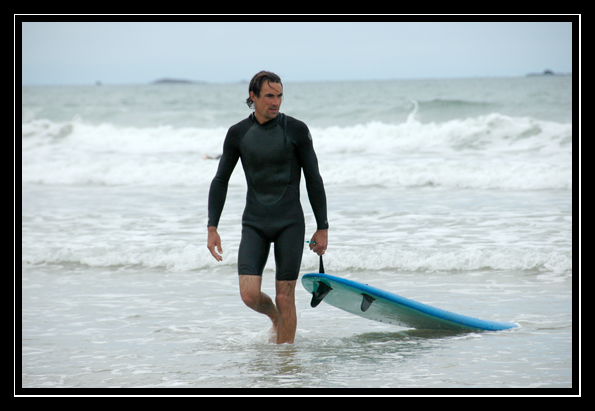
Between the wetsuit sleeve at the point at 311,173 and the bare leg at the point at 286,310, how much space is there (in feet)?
1.42

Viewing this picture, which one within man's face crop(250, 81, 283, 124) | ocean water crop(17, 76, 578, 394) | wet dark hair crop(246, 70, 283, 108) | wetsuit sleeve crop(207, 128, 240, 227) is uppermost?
wet dark hair crop(246, 70, 283, 108)

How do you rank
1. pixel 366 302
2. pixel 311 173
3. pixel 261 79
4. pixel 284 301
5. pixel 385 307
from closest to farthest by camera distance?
pixel 261 79 < pixel 311 173 < pixel 284 301 < pixel 366 302 < pixel 385 307

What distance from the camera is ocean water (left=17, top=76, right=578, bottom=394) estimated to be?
13.2 ft

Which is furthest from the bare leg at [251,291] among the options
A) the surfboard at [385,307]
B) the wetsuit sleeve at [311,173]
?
the wetsuit sleeve at [311,173]

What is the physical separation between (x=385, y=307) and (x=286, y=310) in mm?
841

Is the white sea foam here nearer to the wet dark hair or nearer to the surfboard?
the surfboard

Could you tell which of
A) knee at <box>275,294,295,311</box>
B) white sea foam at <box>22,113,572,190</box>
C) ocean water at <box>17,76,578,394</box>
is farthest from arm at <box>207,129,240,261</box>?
white sea foam at <box>22,113,572,190</box>

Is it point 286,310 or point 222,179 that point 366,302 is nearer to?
point 286,310

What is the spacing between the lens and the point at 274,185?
3953 mm

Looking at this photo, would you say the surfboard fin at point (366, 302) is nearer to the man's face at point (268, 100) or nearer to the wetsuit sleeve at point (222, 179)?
the wetsuit sleeve at point (222, 179)

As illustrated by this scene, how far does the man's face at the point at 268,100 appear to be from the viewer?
12.7 ft

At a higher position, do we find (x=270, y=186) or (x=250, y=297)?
(x=270, y=186)

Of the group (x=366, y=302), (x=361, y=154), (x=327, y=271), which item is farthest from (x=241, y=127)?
(x=361, y=154)
